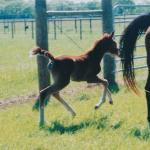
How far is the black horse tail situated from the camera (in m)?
7.01

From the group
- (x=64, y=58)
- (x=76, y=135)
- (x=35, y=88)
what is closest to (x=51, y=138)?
(x=76, y=135)

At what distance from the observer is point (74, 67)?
25.6 ft

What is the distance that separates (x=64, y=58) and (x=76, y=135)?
170 centimetres

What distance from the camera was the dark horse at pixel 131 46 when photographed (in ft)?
22.9

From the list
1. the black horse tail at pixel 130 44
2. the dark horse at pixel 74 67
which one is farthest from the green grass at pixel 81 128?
the black horse tail at pixel 130 44

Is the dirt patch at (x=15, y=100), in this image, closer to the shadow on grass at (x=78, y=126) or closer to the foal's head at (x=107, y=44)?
the foal's head at (x=107, y=44)

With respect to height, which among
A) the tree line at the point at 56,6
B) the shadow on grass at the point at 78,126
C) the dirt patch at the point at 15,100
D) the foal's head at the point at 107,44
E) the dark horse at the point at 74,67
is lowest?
the dirt patch at the point at 15,100

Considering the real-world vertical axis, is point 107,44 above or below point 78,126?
above

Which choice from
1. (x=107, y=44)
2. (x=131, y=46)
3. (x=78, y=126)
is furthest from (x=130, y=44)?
(x=78, y=126)

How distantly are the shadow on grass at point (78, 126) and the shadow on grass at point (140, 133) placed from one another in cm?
37

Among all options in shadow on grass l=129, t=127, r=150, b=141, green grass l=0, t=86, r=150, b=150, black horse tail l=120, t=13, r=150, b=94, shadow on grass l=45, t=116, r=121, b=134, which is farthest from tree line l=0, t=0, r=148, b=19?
shadow on grass l=129, t=127, r=150, b=141

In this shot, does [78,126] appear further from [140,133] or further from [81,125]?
[140,133]

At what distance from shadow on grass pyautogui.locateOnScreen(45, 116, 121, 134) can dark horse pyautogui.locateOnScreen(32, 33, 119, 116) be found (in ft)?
1.74

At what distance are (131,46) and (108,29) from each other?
4.02m
